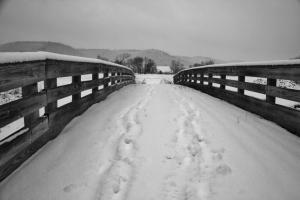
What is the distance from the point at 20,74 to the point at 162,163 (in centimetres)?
220

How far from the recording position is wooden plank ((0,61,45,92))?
7.92 ft

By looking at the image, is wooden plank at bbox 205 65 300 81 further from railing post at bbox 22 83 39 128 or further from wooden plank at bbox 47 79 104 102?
railing post at bbox 22 83 39 128

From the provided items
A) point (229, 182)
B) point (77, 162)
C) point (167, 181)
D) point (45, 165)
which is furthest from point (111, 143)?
point (229, 182)

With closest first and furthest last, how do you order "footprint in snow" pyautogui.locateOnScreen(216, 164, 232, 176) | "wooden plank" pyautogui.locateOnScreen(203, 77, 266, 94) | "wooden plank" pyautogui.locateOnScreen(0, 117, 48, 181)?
"wooden plank" pyautogui.locateOnScreen(0, 117, 48, 181), "footprint in snow" pyautogui.locateOnScreen(216, 164, 232, 176), "wooden plank" pyautogui.locateOnScreen(203, 77, 266, 94)

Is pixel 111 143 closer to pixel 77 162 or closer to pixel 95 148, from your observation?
A: pixel 95 148

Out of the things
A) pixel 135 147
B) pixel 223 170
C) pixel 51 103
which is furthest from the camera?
pixel 51 103

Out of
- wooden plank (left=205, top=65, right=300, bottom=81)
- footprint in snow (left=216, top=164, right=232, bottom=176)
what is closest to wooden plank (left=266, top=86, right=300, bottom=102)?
wooden plank (left=205, top=65, right=300, bottom=81)

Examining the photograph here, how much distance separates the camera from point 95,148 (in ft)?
10.4

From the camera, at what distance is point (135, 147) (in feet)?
10.2

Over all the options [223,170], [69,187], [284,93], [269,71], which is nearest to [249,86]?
[269,71]

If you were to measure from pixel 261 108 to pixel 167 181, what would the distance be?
136 inches

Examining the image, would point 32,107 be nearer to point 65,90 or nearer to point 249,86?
point 65,90

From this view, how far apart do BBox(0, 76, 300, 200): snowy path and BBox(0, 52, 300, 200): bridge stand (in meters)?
0.01

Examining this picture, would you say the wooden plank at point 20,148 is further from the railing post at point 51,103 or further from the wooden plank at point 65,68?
the wooden plank at point 65,68
